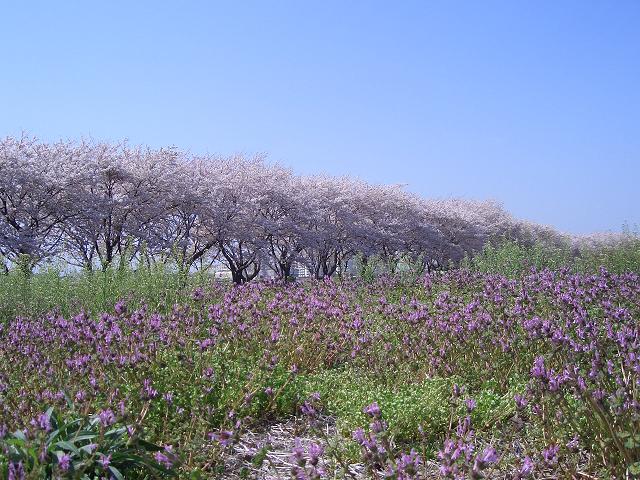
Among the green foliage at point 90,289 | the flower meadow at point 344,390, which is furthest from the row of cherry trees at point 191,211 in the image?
the flower meadow at point 344,390

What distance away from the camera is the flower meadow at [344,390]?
3068 mm

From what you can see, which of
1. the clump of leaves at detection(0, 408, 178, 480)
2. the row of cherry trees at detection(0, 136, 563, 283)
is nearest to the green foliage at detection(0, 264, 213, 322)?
the row of cherry trees at detection(0, 136, 563, 283)

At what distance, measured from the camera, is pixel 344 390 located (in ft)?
16.4

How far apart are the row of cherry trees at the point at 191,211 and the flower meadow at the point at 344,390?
7.52 meters

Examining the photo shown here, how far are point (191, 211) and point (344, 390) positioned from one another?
68.9 ft

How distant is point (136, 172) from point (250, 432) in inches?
811

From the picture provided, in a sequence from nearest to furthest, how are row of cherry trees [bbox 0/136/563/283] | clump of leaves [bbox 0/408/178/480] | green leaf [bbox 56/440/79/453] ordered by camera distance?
clump of leaves [bbox 0/408/178/480], green leaf [bbox 56/440/79/453], row of cherry trees [bbox 0/136/563/283]

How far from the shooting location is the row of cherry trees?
69.5 feet

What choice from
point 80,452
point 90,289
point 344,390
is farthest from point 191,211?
point 80,452

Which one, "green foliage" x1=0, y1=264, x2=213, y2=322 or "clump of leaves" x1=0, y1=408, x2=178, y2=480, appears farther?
"green foliage" x1=0, y1=264, x2=213, y2=322

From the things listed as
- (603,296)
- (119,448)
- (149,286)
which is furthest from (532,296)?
(149,286)

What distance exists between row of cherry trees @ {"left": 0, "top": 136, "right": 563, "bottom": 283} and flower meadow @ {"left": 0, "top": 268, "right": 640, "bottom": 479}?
24.7ft

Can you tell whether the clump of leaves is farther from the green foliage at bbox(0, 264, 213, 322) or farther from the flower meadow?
the green foliage at bbox(0, 264, 213, 322)

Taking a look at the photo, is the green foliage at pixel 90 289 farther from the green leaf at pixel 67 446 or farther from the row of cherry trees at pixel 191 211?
the green leaf at pixel 67 446
